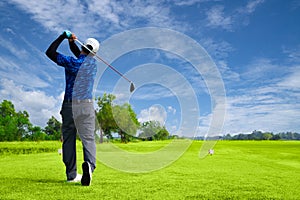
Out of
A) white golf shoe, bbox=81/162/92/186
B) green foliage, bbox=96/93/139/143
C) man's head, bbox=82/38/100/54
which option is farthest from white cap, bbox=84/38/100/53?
green foliage, bbox=96/93/139/143

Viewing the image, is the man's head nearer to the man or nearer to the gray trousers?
the man

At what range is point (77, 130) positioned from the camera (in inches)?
192

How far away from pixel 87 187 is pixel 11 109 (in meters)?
53.8

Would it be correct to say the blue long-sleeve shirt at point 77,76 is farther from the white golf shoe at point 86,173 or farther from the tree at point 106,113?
the tree at point 106,113

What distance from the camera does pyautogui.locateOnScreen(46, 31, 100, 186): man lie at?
15.8 feet

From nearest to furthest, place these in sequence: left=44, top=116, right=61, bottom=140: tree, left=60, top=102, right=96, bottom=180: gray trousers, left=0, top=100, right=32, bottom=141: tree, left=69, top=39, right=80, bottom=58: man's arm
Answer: left=60, top=102, right=96, bottom=180: gray trousers → left=69, top=39, right=80, bottom=58: man's arm → left=0, top=100, right=32, bottom=141: tree → left=44, top=116, right=61, bottom=140: tree

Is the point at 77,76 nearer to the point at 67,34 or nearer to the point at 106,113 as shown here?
the point at 67,34

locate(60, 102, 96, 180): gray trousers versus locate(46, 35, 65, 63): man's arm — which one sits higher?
locate(46, 35, 65, 63): man's arm

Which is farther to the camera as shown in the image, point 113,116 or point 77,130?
point 113,116

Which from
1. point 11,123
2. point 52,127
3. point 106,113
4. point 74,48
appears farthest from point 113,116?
point 52,127

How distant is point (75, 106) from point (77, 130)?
0.40 metres

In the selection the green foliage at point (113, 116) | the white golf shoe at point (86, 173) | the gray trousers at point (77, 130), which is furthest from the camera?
the green foliage at point (113, 116)

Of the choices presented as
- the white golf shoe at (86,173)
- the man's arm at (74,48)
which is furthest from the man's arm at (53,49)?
the white golf shoe at (86,173)

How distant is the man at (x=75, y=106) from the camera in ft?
15.8
